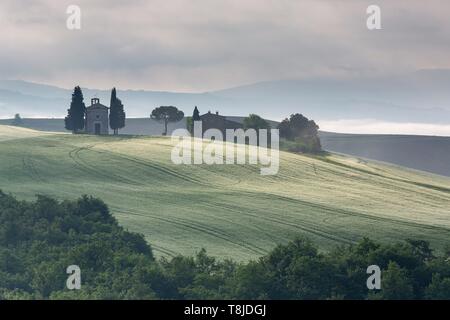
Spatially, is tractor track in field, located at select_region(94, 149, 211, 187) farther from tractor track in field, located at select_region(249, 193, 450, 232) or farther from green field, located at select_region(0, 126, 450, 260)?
tractor track in field, located at select_region(249, 193, 450, 232)

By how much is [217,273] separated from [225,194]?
38826 mm

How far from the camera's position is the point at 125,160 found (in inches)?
4562

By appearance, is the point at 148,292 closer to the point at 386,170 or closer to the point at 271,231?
the point at 271,231

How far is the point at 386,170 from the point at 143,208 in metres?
65.0

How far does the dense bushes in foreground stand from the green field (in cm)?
825

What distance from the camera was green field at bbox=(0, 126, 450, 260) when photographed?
75812 millimetres

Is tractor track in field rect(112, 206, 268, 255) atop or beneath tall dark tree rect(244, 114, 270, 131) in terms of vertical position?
beneath

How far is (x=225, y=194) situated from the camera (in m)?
95.9

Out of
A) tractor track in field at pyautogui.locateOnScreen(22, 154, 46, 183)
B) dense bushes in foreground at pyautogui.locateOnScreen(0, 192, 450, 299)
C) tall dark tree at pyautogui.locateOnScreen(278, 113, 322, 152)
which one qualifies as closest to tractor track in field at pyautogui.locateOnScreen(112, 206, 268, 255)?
dense bushes in foreground at pyautogui.locateOnScreen(0, 192, 450, 299)

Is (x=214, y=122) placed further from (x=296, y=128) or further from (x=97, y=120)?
(x=97, y=120)

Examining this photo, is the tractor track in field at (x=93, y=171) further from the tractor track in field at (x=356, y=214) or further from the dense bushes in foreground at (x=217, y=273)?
the dense bushes in foreground at (x=217, y=273)

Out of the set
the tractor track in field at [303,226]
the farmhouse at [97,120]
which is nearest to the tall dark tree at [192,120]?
the farmhouse at [97,120]

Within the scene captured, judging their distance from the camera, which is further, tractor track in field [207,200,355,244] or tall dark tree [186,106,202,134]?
tall dark tree [186,106,202,134]
